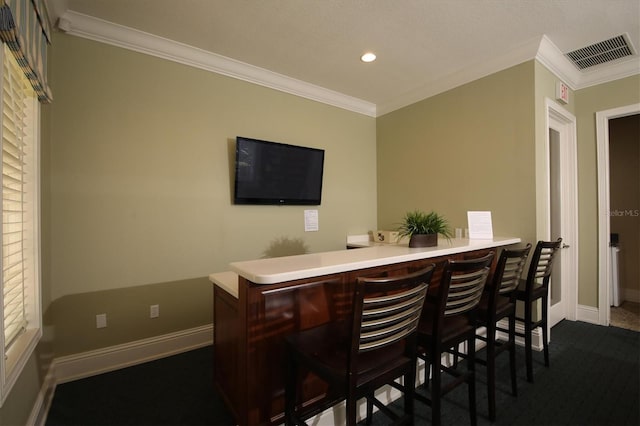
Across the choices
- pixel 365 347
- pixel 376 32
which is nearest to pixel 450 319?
pixel 365 347

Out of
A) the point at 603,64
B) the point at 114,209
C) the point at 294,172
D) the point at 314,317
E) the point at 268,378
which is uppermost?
the point at 603,64

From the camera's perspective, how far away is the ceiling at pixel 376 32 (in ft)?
7.43

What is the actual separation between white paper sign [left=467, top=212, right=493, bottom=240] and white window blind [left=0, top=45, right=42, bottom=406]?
10.7 ft

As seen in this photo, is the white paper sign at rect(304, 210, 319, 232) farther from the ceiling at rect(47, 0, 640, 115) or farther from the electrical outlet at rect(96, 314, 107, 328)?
the electrical outlet at rect(96, 314, 107, 328)

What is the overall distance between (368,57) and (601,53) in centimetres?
225

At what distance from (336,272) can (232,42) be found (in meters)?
2.41

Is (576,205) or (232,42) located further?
(576,205)

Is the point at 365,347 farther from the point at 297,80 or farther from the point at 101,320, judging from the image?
the point at 297,80

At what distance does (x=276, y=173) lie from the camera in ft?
10.8

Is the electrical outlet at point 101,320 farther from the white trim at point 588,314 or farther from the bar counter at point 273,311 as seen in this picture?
the white trim at point 588,314

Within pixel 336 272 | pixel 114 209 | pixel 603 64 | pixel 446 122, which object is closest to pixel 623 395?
pixel 336 272

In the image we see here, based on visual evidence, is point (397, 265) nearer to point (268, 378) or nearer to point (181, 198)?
point (268, 378)

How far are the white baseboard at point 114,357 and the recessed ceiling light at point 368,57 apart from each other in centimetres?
307

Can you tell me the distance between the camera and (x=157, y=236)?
2.66 meters
